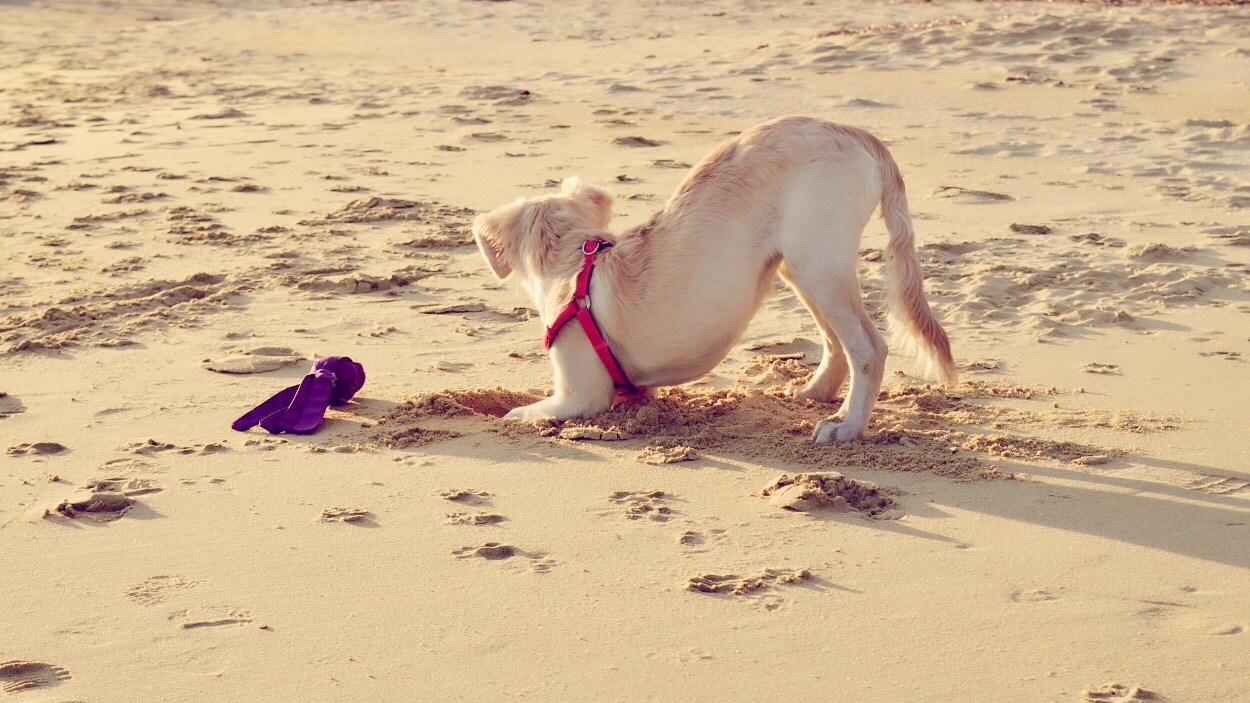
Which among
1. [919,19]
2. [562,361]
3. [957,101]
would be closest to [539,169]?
[957,101]

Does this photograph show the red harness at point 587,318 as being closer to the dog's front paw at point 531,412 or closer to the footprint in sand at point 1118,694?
the dog's front paw at point 531,412

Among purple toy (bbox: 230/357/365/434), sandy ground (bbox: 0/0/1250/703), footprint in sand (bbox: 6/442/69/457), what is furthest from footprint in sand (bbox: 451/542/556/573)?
footprint in sand (bbox: 6/442/69/457)

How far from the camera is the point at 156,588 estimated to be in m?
3.64

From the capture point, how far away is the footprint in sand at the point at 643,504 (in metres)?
4.07

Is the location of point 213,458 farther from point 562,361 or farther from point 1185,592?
point 1185,592

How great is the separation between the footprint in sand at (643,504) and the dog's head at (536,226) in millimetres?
1206

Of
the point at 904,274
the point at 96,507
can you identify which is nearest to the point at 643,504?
the point at 904,274

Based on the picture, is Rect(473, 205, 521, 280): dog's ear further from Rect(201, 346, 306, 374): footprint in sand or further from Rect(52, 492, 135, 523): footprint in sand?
Rect(52, 492, 135, 523): footprint in sand

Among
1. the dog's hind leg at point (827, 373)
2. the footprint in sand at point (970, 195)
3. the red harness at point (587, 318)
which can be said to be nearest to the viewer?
the red harness at point (587, 318)

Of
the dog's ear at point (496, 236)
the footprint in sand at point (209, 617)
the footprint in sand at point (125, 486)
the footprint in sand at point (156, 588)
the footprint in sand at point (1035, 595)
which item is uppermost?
the dog's ear at point (496, 236)

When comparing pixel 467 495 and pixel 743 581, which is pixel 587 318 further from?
pixel 743 581

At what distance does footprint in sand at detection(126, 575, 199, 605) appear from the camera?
11.7 ft

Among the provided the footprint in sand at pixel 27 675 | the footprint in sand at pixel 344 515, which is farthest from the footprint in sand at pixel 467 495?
the footprint in sand at pixel 27 675

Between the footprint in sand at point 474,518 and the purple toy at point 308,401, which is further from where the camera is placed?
the purple toy at point 308,401
